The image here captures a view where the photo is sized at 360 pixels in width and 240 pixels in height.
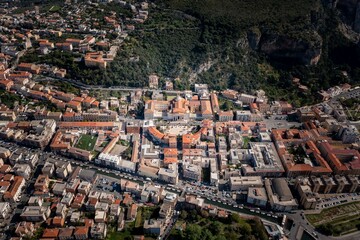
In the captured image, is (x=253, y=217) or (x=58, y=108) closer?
(x=253, y=217)

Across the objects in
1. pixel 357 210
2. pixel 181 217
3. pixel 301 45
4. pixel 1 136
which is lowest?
pixel 1 136

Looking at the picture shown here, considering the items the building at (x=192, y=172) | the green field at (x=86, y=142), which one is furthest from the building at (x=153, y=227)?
the green field at (x=86, y=142)

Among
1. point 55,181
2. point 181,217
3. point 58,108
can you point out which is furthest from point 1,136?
point 181,217

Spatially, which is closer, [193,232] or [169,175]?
[193,232]

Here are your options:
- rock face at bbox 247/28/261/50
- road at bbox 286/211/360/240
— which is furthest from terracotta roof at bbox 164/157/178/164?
rock face at bbox 247/28/261/50

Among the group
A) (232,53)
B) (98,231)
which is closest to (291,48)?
(232,53)

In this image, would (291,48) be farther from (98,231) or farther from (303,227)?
(98,231)

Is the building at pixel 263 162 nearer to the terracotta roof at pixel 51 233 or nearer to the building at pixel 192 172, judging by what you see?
the building at pixel 192 172

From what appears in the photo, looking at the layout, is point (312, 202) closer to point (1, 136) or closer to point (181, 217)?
point (181, 217)

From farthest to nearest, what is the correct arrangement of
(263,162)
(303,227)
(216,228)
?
(263,162) < (303,227) < (216,228)
